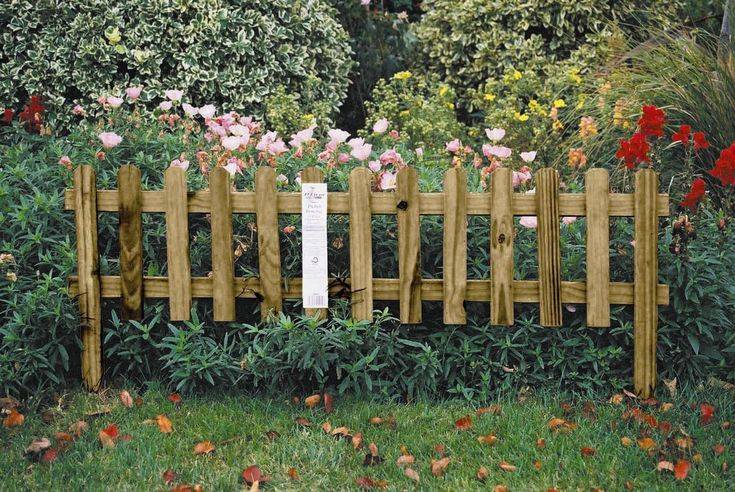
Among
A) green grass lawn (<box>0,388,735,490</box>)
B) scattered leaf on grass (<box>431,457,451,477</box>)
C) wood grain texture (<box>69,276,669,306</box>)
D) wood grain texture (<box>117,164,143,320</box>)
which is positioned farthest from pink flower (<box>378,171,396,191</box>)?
scattered leaf on grass (<box>431,457,451,477</box>)

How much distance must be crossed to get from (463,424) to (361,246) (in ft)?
2.95

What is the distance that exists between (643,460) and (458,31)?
613 centimetres

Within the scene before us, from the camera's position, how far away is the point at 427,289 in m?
4.13

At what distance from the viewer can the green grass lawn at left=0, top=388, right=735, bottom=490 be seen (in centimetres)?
331

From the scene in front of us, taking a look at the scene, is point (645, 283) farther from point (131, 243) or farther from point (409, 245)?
point (131, 243)

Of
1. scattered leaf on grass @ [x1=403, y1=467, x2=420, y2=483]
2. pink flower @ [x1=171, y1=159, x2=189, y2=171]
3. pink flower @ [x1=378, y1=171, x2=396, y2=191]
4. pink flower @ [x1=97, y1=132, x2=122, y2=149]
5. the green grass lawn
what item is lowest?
scattered leaf on grass @ [x1=403, y1=467, x2=420, y2=483]

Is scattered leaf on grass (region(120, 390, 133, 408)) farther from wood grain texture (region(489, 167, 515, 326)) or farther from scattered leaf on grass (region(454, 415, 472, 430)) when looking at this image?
wood grain texture (region(489, 167, 515, 326))

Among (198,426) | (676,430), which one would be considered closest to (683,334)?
(676,430)

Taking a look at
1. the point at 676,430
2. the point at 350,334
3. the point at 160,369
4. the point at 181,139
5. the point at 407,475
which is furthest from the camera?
the point at 181,139

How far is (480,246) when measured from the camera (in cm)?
443

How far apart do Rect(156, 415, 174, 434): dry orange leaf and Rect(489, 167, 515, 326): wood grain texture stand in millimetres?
1465

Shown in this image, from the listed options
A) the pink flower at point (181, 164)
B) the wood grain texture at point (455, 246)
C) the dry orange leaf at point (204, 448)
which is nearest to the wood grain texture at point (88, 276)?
the pink flower at point (181, 164)

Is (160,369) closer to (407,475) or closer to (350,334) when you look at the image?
(350,334)

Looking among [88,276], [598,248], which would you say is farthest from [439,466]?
[88,276]
